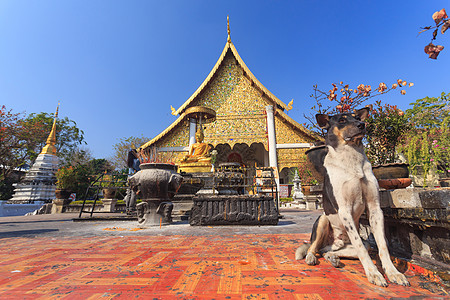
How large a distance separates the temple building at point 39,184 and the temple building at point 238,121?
5.22m

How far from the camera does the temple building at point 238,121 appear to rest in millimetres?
12516

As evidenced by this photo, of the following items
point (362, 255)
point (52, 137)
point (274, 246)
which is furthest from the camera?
point (52, 137)

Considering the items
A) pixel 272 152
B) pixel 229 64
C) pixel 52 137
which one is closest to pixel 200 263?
pixel 272 152

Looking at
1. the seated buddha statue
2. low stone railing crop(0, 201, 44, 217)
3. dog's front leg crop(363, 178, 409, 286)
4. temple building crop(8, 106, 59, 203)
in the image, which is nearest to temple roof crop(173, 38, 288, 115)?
the seated buddha statue

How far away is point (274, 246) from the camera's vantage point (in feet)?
7.68

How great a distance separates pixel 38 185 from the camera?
37.2 ft

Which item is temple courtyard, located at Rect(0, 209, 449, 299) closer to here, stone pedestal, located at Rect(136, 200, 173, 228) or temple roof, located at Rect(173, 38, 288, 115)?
stone pedestal, located at Rect(136, 200, 173, 228)

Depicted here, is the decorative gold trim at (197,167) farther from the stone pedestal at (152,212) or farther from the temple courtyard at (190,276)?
the temple courtyard at (190,276)

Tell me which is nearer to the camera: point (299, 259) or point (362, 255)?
point (362, 255)

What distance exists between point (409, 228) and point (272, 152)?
10.9 metres

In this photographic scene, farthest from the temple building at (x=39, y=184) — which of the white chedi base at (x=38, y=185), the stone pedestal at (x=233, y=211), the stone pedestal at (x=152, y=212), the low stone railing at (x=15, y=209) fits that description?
the stone pedestal at (x=233, y=211)

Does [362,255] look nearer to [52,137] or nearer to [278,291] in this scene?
[278,291]

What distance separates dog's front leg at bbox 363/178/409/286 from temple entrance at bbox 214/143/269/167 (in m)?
Result: 15.4

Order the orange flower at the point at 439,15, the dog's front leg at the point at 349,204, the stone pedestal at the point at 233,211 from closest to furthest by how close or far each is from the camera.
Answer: the orange flower at the point at 439,15 → the dog's front leg at the point at 349,204 → the stone pedestal at the point at 233,211
